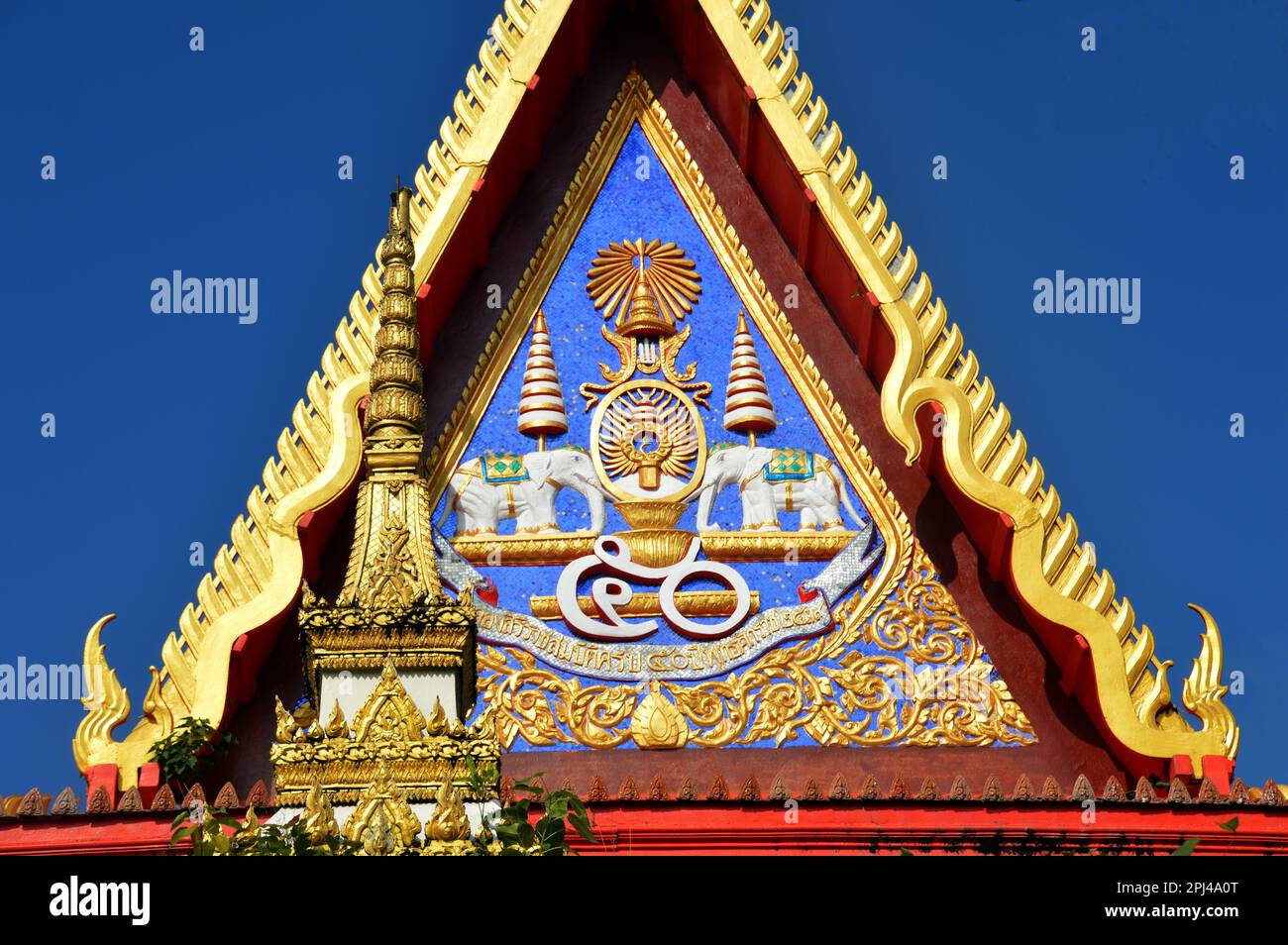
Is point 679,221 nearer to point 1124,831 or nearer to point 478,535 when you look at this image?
point 478,535

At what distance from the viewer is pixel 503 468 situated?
38.2 feet

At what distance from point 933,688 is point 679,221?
3.23 m

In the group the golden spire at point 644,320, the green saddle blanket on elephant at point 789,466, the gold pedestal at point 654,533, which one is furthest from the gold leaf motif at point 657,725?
the golden spire at point 644,320

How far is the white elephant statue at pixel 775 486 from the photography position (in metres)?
11.5

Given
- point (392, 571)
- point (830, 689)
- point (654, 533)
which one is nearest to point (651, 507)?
point (654, 533)

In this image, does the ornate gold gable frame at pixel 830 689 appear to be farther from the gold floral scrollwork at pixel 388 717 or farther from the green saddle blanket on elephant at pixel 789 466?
the gold floral scrollwork at pixel 388 717

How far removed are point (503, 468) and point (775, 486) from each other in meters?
1.48

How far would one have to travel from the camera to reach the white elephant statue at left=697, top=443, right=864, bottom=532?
11492mm

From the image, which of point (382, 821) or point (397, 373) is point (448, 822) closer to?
point (382, 821)

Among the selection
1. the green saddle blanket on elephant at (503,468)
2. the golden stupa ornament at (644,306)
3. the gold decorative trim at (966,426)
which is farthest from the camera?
the golden stupa ornament at (644,306)

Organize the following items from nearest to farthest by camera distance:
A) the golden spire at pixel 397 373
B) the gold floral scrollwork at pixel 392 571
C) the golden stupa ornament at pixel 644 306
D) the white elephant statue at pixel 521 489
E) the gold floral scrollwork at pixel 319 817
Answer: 1. the gold floral scrollwork at pixel 319 817
2. the gold floral scrollwork at pixel 392 571
3. the golden spire at pixel 397 373
4. the white elephant statue at pixel 521 489
5. the golden stupa ornament at pixel 644 306

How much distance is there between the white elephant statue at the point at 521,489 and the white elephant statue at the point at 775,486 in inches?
24.1

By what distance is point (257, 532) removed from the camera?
11.1m
